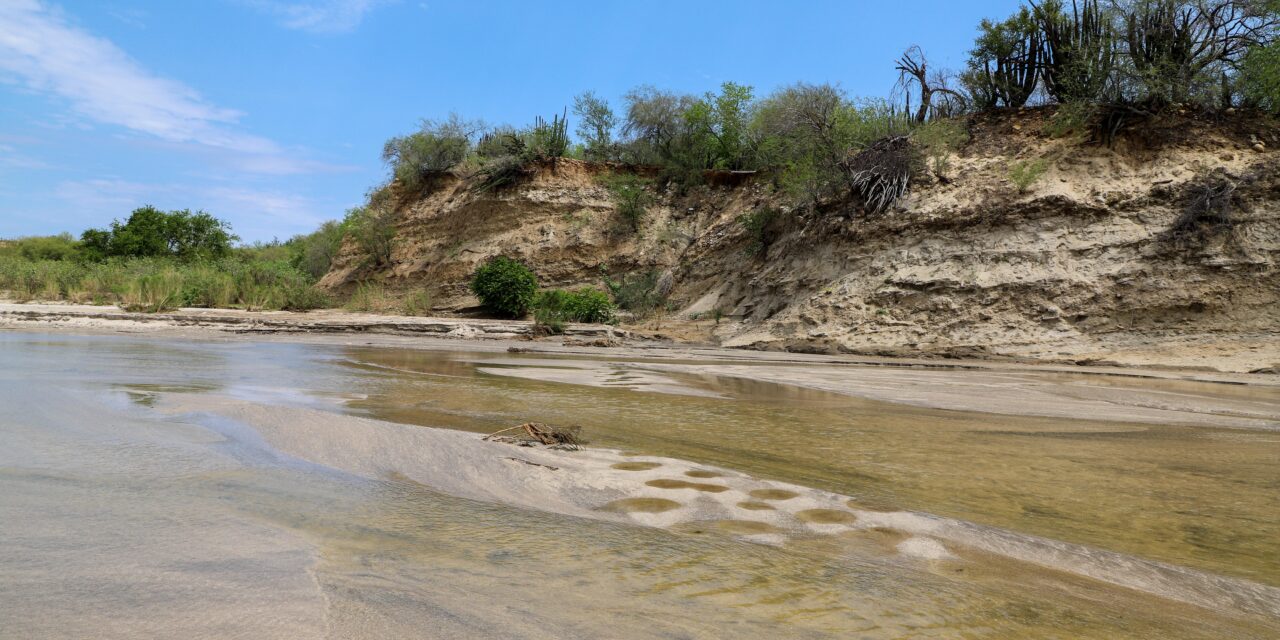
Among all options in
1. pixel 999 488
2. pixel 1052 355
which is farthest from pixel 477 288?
pixel 999 488

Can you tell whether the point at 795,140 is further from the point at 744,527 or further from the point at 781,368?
the point at 744,527

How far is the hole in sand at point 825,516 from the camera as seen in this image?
3150 millimetres

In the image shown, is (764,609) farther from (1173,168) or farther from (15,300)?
(15,300)

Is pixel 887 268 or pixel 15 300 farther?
pixel 15 300

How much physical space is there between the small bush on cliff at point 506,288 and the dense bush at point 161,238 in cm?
A: 1898

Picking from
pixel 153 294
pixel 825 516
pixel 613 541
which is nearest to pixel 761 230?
pixel 153 294

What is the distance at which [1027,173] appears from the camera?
15.3 metres

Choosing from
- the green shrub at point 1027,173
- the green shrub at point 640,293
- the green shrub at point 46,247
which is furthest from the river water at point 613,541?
the green shrub at point 46,247

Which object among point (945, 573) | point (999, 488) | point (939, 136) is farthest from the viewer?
point (939, 136)

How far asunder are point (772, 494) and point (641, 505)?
69 centimetres

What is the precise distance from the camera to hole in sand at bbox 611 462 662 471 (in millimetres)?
4031

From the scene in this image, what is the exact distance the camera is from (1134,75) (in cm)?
1503

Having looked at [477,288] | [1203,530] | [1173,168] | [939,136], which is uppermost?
[939,136]

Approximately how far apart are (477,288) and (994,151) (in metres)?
14.6
